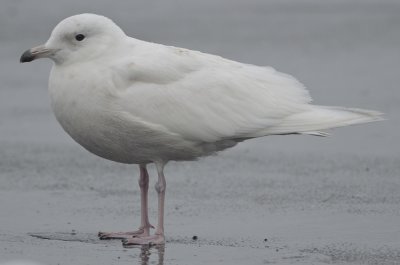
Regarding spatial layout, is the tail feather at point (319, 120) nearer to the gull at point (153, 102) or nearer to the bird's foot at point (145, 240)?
the gull at point (153, 102)

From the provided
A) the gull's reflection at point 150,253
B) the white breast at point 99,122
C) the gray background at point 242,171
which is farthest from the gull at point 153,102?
the gray background at point 242,171

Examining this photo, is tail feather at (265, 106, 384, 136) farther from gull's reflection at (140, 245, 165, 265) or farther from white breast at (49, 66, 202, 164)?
gull's reflection at (140, 245, 165, 265)

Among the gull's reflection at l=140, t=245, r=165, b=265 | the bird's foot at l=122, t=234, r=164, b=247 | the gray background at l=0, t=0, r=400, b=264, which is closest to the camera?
the gull's reflection at l=140, t=245, r=165, b=265

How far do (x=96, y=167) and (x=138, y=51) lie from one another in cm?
258

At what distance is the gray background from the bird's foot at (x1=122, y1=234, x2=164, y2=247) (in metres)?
0.09

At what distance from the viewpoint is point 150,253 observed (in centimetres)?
718

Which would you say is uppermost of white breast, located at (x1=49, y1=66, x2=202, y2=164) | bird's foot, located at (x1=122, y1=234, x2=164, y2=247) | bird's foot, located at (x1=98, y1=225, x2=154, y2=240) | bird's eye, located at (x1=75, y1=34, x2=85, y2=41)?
bird's eye, located at (x1=75, y1=34, x2=85, y2=41)

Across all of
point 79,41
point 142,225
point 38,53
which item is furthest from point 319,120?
point 38,53

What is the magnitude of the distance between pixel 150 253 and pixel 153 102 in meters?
1.11

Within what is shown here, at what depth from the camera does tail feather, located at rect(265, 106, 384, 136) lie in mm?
7918

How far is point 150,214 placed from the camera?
8.55 m

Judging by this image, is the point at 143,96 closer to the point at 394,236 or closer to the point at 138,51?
the point at 138,51

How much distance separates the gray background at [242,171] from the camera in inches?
289

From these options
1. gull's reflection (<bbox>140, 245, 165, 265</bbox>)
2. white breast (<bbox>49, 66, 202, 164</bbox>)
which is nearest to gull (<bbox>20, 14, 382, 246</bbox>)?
white breast (<bbox>49, 66, 202, 164</bbox>)
